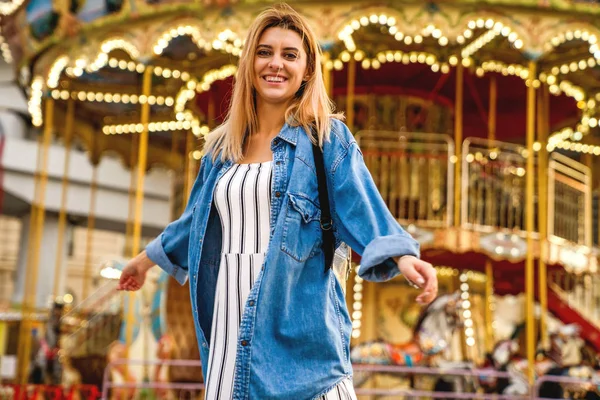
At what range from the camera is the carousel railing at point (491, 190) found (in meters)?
11.3

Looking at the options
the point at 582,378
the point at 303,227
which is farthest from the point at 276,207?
the point at 582,378

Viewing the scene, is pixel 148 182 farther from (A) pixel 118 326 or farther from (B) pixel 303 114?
(B) pixel 303 114

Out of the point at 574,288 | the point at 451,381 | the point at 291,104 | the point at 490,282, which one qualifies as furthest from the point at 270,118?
the point at 574,288

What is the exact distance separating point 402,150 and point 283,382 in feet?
32.0

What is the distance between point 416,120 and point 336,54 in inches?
85.2

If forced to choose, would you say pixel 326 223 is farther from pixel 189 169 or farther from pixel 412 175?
pixel 189 169

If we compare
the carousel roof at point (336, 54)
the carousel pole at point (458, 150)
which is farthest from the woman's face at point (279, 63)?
the carousel pole at point (458, 150)

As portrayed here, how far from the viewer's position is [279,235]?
234 cm

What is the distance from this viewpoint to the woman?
229cm

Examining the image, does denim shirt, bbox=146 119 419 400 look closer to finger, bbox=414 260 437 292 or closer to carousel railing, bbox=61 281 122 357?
finger, bbox=414 260 437 292

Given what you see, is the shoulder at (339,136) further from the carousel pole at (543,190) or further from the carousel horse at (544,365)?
the carousel pole at (543,190)

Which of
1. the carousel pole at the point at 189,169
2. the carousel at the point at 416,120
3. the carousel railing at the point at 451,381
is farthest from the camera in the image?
the carousel pole at the point at 189,169

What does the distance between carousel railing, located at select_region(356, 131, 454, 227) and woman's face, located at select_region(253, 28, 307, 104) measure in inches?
336

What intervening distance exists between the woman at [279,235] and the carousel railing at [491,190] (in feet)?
28.7
